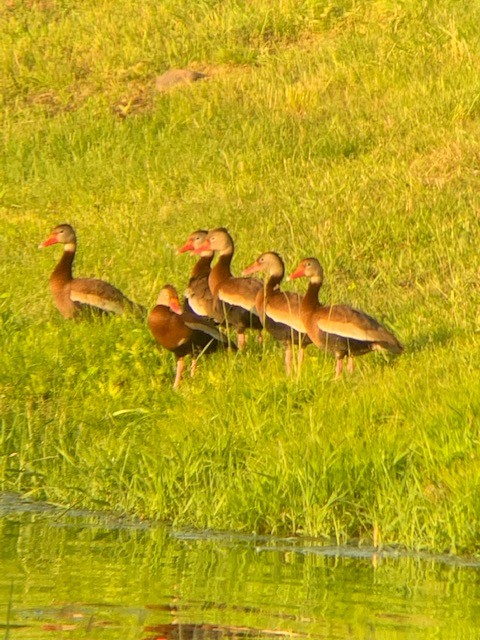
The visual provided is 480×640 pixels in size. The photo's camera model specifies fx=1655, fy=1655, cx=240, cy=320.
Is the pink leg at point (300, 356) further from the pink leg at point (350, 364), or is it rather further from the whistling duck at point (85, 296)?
the whistling duck at point (85, 296)

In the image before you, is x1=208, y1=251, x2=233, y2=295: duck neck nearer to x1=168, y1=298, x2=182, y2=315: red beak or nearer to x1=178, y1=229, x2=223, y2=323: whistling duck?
x1=178, y1=229, x2=223, y2=323: whistling duck

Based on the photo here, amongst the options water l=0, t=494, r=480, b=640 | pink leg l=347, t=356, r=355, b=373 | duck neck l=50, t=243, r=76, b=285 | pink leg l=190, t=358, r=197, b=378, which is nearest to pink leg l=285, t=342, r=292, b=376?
pink leg l=347, t=356, r=355, b=373

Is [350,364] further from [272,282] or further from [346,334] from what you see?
[272,282]

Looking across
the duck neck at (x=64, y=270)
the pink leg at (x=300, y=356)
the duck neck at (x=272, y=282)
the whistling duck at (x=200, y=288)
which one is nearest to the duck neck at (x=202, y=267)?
the whistling duck at (x=200, y=288)

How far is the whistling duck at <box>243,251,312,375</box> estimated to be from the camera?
34.9ft

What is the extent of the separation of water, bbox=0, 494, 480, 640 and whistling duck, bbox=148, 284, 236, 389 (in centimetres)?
269

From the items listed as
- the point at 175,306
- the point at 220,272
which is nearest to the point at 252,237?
the point at 220,272

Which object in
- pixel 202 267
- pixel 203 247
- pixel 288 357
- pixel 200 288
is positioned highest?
pixel 203 247

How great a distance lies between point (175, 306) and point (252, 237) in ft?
12.2

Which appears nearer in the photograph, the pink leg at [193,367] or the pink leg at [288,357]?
the pink leg at [288,357]

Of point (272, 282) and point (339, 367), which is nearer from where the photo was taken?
point (339, 367)

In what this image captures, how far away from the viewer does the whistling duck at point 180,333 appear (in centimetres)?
1099

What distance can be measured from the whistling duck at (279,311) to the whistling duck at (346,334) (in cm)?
16

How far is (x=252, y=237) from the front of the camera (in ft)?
48.5
